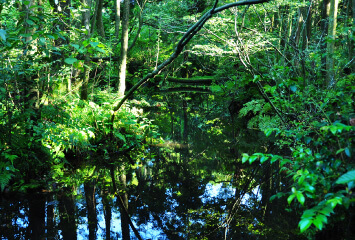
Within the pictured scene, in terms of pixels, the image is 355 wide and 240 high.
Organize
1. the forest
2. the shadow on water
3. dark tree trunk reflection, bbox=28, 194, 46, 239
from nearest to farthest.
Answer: the forest, dark tree trunk reflection, bbox=28, 194, 46, 239, the shadow on water

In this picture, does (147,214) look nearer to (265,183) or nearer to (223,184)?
(223,184)

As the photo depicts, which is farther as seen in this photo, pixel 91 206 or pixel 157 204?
pixel 157 204

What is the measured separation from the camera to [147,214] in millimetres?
4078

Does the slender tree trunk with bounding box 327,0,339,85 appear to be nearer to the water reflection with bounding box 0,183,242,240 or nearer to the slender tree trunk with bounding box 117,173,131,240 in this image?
the water reflection with bounding box 0,183,242,240

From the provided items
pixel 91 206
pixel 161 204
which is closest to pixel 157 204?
pixel 161 204

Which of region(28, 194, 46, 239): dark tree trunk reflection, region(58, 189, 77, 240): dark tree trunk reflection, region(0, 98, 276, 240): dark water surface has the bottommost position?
region(0, 98, 276, 240): dark water surface

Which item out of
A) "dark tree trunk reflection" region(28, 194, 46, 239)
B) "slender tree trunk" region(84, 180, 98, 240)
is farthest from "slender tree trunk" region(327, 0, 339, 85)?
"dark tree trunk reflection" region(28, 194, 46, 239)

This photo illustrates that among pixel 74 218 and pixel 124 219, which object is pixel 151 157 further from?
pixel 74 218

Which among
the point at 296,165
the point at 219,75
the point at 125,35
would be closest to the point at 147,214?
the point at 296,165

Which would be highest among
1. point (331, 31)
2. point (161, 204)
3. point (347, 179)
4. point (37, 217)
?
point (331, 31)

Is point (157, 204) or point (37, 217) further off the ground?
point (37, 217)

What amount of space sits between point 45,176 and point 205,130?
5.66 m

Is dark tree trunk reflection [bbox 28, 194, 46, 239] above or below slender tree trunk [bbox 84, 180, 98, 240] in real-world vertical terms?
above

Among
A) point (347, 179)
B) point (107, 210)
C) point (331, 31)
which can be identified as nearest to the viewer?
point (347, 179)
